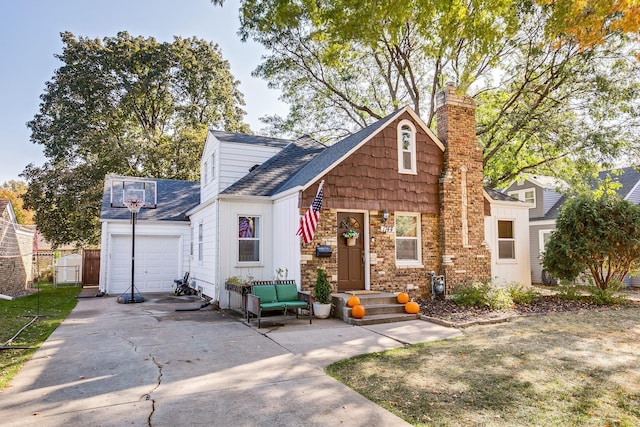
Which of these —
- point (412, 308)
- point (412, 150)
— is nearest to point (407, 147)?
point (412, 150)

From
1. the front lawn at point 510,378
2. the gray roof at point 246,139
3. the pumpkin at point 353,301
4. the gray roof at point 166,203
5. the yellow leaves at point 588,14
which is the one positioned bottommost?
the front lawn at point 510,378

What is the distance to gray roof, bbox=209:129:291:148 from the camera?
14094 millimetres

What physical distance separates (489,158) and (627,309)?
8.87m

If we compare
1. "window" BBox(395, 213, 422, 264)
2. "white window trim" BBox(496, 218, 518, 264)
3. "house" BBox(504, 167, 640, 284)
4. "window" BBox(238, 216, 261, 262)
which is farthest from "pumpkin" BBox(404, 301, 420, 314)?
"house" BBox(504, 167, 640, 284)

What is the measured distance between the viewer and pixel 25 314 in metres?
10.5

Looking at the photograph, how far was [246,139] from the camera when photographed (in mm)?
14531

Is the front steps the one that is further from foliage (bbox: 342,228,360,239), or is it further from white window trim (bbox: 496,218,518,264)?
white window trim (bbox: 496,218,518,264)

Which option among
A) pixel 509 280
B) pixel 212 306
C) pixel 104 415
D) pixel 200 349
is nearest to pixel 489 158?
pixel 509 280

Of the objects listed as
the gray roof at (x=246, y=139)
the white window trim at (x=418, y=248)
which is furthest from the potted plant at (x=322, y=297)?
the gray roof at (x=246, y=139)

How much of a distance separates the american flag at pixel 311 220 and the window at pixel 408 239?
2.95m

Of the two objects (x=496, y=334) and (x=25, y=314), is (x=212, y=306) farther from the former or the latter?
(x=496, y=334)

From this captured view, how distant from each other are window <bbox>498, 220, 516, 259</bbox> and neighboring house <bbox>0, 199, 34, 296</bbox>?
16.1 metres

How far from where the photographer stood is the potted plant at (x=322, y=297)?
383 inches

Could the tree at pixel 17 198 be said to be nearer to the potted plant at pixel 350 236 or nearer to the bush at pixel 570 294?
the potted plant at pixel 350 236
